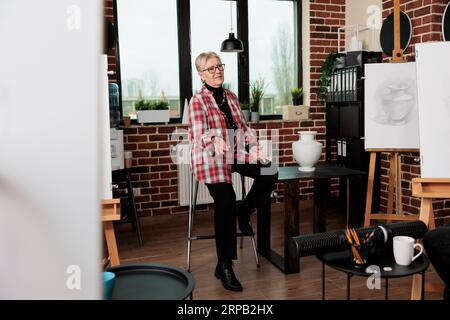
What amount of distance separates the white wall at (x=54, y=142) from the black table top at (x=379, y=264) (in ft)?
4.01

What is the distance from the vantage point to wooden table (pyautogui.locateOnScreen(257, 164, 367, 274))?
2.73 metres

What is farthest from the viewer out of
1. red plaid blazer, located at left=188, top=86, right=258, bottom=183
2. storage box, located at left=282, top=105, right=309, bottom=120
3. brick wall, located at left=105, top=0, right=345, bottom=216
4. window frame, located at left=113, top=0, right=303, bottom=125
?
storage box, located at left=282, top=105, right=309, bottom=120

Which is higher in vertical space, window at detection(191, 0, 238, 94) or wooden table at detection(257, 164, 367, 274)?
window at detection(191, 0, 238, 94)

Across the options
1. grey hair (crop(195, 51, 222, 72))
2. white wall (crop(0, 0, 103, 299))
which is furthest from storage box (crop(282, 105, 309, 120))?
white wall (crop(0, 0, 103, 299))

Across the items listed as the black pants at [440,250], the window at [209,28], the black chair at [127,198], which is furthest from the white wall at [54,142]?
the window at [209,28]

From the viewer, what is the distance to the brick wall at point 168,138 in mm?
4094

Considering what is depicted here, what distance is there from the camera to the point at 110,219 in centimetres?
184

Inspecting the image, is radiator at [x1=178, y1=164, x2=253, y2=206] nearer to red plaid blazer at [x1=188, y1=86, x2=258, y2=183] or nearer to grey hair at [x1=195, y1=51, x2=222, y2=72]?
red plaid blazer at [x1=188, y1=86, x2=258, y2=183]

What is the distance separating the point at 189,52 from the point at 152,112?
0.76m

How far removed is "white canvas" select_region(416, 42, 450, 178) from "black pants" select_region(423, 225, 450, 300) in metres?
0.71

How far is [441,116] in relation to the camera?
2.49 meters

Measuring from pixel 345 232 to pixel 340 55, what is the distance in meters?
3.04

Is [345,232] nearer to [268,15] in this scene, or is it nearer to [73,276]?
[73,276]
